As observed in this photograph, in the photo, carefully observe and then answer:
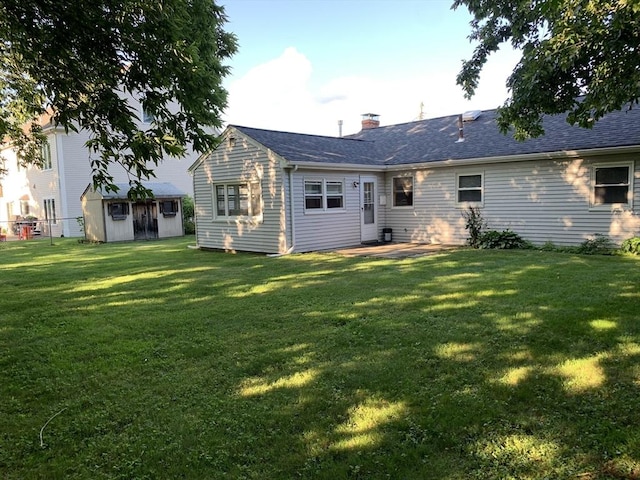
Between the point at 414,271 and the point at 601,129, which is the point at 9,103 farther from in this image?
the point at 601,129

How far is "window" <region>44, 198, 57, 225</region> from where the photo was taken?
24.4 metres

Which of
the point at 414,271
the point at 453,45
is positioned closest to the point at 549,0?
the point at 414,271

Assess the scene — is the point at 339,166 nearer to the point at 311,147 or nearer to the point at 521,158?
the point at 311,147

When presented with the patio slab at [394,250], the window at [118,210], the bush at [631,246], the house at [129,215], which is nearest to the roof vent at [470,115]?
the patio slab at [394,250]

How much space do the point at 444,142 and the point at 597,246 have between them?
6.13m

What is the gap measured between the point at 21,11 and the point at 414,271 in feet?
24.1

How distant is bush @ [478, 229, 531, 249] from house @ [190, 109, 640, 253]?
37cm

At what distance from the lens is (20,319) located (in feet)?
20.8

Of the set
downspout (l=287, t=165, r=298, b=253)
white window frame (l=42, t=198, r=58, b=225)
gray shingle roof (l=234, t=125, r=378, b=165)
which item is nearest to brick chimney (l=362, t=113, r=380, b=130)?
gray shingle roof (l=234, t=125, r=378, b=165)

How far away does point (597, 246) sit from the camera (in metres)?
11.5

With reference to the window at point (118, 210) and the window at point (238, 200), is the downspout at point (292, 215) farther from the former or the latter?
the window at point (118, 210)

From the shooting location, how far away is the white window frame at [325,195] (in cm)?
1300

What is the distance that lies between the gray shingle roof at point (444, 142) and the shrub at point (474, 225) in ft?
5.47

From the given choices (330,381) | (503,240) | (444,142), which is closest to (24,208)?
(444,142)
